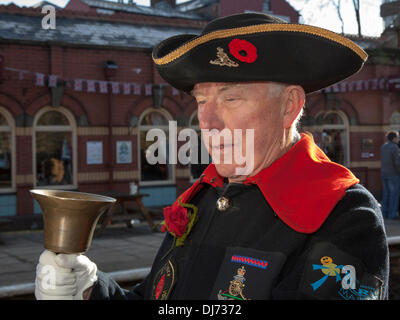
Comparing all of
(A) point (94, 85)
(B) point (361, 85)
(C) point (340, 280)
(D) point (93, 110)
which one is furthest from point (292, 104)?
(B) point (361, 85)

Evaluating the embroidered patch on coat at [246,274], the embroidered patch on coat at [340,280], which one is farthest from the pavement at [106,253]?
the embroidered patch on coat at [340,280]

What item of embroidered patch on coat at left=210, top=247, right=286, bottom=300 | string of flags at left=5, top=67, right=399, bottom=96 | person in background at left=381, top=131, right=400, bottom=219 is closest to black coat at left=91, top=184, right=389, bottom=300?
embroidered patch on coat at left=210, top=247, right=286, bottom=300

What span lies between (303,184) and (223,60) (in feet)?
A: 1.86

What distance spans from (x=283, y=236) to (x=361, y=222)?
0.28 meters

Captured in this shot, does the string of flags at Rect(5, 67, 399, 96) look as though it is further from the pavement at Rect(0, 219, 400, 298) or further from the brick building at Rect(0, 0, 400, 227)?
the pavement at Rect(0, 219, 400, 298)

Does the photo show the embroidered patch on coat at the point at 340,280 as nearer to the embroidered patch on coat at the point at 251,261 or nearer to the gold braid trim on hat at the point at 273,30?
the embroidered patch on coat at the point at 251,261

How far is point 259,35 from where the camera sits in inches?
73.5

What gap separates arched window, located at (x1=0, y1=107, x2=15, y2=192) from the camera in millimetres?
12547

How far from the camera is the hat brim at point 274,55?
1862 mm

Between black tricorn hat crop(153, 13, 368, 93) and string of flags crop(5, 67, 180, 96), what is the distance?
11225 millimetres

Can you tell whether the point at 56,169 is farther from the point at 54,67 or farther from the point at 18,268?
the point at 18,268

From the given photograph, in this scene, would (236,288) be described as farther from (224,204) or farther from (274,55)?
(274,55)

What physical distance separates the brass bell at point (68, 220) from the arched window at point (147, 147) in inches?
488

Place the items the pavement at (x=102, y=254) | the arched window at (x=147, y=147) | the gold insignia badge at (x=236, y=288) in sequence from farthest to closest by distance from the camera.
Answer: the arched window at (x=147, y=147)
the pavement at (x=102, y=254)
the gold insignia badge at (x=236, y=288)
